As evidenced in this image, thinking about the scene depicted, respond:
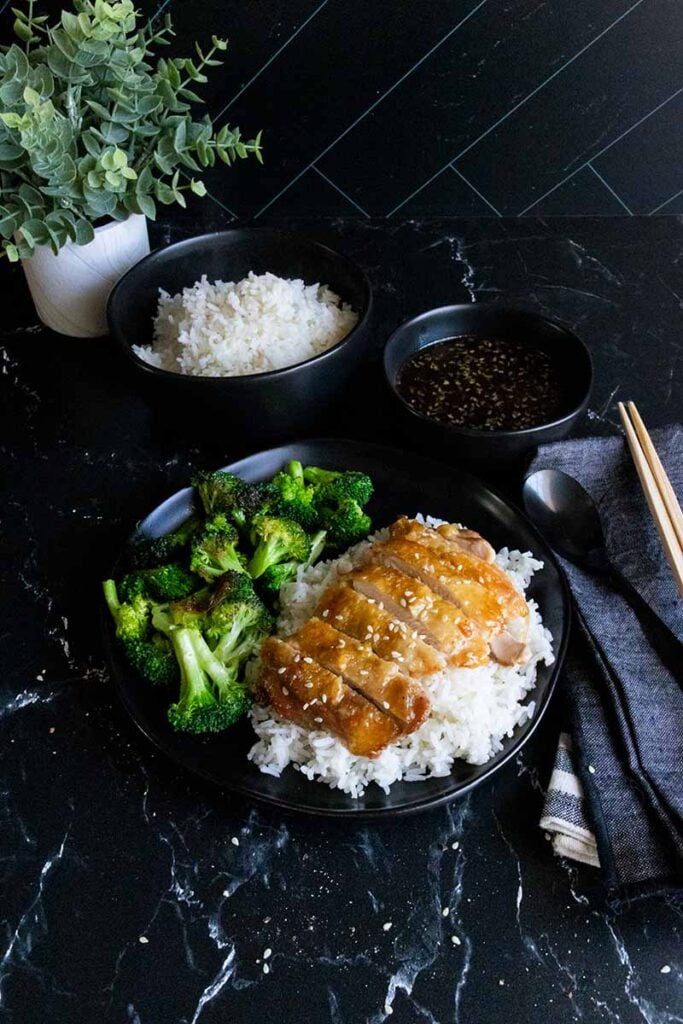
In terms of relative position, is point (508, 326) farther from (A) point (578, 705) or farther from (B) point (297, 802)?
(B) point (297, 802)

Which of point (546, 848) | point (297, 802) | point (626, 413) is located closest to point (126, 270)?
point (626, 413)

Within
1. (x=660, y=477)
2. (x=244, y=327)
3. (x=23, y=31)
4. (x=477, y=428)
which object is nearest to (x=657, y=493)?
(x=660, y=477)

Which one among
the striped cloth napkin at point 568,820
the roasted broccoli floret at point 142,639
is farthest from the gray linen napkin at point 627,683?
the roasted broccoli floret at point 142,639

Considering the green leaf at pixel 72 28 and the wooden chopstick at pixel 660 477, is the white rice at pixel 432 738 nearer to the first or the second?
the wooden chopstick at pixel 660 477

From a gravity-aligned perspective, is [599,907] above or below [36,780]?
above

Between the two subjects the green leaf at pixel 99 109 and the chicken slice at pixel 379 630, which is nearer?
the chicken slice at pixel 379 630

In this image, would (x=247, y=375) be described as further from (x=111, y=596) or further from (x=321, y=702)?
(x=321, y=702)

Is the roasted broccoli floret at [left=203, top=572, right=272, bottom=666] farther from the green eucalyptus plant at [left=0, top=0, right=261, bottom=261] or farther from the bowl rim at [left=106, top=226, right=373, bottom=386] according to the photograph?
the green eucalyptus plant at [left=0, top=0, right=261, bottom=261]
